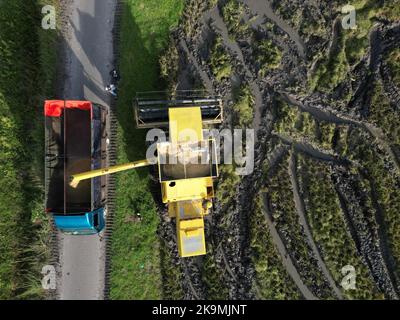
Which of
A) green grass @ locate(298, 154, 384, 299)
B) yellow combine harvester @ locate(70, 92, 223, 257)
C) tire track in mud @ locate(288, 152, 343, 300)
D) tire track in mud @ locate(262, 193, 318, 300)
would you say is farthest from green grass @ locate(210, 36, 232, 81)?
tire track in mud @ locate(262, 193, 318, 300)

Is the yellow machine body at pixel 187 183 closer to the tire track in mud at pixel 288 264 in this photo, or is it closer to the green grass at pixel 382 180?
the tire track in mud at pixel 288 264

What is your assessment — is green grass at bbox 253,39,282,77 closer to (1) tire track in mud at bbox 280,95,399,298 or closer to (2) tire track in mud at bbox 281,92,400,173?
(2) tire track in mud at bbox 281,92,400,173

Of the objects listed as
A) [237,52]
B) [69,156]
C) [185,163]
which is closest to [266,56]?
[237,52]

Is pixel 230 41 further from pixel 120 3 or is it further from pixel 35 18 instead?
pixel 35 18

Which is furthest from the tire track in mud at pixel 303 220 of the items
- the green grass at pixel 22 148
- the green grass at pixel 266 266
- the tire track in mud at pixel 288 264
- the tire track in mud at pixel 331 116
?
the green grass at pixel 22 148

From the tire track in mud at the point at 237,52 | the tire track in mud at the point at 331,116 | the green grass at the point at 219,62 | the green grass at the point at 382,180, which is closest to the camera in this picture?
the green grass at the point at 382,180
